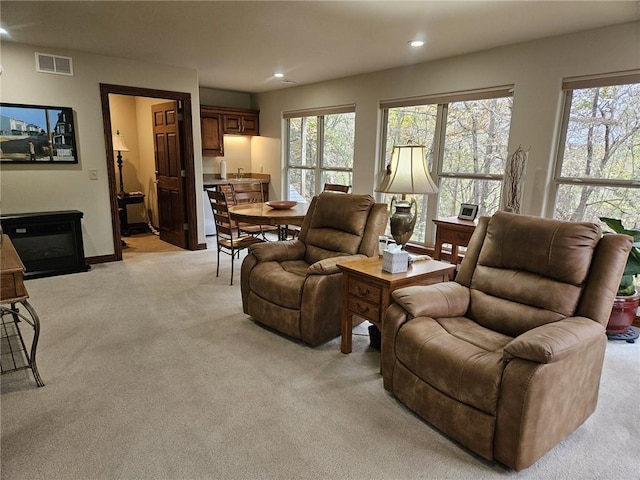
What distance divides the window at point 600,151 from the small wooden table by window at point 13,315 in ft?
13.9

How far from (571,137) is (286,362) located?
3231mm

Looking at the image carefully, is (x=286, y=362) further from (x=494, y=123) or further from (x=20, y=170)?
(x=20, y=170)

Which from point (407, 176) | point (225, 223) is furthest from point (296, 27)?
point (225, 223)

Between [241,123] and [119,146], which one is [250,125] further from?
[119,146]

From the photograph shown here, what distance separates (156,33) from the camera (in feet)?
12.3

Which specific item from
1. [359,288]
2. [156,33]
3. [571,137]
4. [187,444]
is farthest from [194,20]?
[571,137]

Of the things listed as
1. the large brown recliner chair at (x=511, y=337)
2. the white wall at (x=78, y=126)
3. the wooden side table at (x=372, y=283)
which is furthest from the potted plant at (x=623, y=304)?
the white wall at (x=78, y=126)

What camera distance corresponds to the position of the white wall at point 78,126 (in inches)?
168

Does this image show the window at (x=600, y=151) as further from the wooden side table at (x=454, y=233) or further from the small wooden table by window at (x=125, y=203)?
the small wooden table by window at (x=125, y=203)

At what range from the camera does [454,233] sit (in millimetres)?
3885

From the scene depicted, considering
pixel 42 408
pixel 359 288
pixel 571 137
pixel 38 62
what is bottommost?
pixel 42 408

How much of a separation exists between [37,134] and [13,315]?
269 cm

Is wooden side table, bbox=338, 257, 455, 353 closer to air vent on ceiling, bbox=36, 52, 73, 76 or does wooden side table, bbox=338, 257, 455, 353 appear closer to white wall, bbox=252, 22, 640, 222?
white wall, bbox=252, 22, 640, 222

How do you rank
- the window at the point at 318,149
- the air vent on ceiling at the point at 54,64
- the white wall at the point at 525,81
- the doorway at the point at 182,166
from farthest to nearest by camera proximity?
the window at the point at 318,149, the doorway at the point at 182,166, the air vent on ceiling at the point at 54,64, the white wall at the point at 525,81
